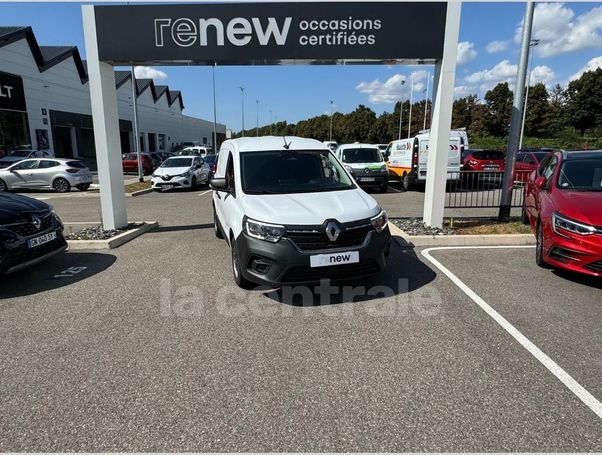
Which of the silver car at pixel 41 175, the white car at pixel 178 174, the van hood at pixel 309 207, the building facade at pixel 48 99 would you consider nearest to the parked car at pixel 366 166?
the white car at pixel 178 174

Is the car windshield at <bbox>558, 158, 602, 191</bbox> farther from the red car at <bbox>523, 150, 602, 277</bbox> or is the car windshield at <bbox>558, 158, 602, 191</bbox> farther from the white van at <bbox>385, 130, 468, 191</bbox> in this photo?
the white van at <bbox>385, 130, 468, 191</bbox>

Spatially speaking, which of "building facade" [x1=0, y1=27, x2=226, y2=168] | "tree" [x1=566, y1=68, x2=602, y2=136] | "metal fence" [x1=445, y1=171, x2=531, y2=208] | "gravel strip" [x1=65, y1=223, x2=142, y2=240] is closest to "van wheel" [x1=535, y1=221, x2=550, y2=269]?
"metal fence" [x1=445, y1=171, x2=531, y2=208]

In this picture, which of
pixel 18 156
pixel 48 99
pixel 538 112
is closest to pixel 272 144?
pixel 18 156

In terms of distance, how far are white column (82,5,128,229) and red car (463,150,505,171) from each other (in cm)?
1558

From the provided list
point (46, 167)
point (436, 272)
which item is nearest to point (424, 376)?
point (436, 272)

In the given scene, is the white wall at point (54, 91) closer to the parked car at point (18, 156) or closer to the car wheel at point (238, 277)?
the parked car at point (18, 156)

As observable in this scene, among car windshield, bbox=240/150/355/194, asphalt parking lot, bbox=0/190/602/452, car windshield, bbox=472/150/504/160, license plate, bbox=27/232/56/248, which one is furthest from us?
car windshield, bbox=472/150/504/160

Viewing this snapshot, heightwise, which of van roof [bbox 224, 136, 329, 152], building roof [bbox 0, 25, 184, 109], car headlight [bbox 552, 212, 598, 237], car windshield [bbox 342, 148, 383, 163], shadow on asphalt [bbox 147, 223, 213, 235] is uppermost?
building roof [bbox 0, 25, 184, 109]

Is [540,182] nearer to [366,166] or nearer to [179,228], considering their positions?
[179,228]

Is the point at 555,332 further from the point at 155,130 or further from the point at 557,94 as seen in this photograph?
the point at 557,94

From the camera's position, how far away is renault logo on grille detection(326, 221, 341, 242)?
418 centimetres

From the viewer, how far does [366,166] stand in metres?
15.3

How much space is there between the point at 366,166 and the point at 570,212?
1064 cm

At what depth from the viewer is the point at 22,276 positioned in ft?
18.0
